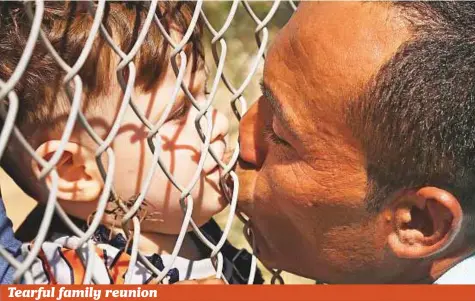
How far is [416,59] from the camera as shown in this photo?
4.09 feet

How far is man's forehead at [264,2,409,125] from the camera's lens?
4.17ft

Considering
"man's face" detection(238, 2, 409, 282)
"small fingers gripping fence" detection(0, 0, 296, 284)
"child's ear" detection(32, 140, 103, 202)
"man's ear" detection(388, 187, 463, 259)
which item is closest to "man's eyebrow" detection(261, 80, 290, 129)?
"man's face" detection(238, 2, 409, 282)

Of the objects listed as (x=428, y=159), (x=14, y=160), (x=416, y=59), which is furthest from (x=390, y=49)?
(x=14, y=160)

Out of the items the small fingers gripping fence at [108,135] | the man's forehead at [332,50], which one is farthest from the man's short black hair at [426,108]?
the small fingers gripping fence at [108,135]

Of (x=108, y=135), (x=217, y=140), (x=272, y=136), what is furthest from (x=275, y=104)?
(x=108, y=135)

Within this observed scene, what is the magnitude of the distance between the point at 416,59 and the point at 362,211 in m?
0.29

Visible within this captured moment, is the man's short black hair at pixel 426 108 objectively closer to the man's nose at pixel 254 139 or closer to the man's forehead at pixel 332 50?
the man's forehead at pixel 332 50

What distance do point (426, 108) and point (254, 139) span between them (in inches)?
14.4

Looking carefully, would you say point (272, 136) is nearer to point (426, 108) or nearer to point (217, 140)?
point (217, 140)

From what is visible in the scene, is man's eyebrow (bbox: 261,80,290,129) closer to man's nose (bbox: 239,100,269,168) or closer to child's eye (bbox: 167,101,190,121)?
man's nose (bbox: 239,100,269,168)

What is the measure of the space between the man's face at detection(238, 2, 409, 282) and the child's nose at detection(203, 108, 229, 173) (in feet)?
0.22

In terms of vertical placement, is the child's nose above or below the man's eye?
below

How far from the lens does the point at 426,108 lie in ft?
4.10

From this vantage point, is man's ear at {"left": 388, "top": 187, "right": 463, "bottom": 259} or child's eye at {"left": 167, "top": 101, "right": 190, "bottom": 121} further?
child's eye at {"left": 167, "top": 101, "right": 190, "bottom": 121}
